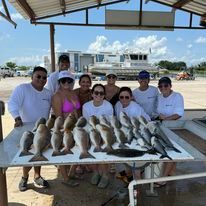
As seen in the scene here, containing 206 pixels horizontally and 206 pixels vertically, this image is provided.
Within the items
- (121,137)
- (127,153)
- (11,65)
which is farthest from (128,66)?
(11,65)

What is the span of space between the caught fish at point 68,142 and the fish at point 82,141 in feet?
0.15

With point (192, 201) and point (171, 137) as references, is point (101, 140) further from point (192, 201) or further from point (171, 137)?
point (192, 201)

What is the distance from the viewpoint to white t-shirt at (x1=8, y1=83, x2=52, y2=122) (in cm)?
426

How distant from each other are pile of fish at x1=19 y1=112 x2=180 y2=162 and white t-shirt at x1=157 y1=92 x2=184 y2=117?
102cm

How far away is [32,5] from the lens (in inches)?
262

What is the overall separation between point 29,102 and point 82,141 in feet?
4.97

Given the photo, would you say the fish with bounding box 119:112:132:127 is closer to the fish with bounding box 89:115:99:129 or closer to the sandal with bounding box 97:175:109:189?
the fish with bounding box 89:115:99:129

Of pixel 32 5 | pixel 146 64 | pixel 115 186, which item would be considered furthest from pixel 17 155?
pixel 146 64

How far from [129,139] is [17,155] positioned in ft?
3.94

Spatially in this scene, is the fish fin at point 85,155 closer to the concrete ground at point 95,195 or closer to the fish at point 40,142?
the fish at point 40,142

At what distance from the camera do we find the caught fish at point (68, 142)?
118 inches

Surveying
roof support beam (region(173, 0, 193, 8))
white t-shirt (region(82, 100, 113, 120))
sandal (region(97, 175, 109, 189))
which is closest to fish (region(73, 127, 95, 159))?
white t-shirt (region(82, 100, 113, 120))

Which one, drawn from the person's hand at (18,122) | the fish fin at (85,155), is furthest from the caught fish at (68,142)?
the person's hand at (18,122)

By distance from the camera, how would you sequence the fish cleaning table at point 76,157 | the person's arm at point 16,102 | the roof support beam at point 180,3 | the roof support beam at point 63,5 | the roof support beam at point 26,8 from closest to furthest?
the fish cleaning table at point 76,157 → the person's arm at point 16,102 → the roof support beam at point 26,8 → the roof support beam at point 63,5 → the roof support beam at point 180,3
